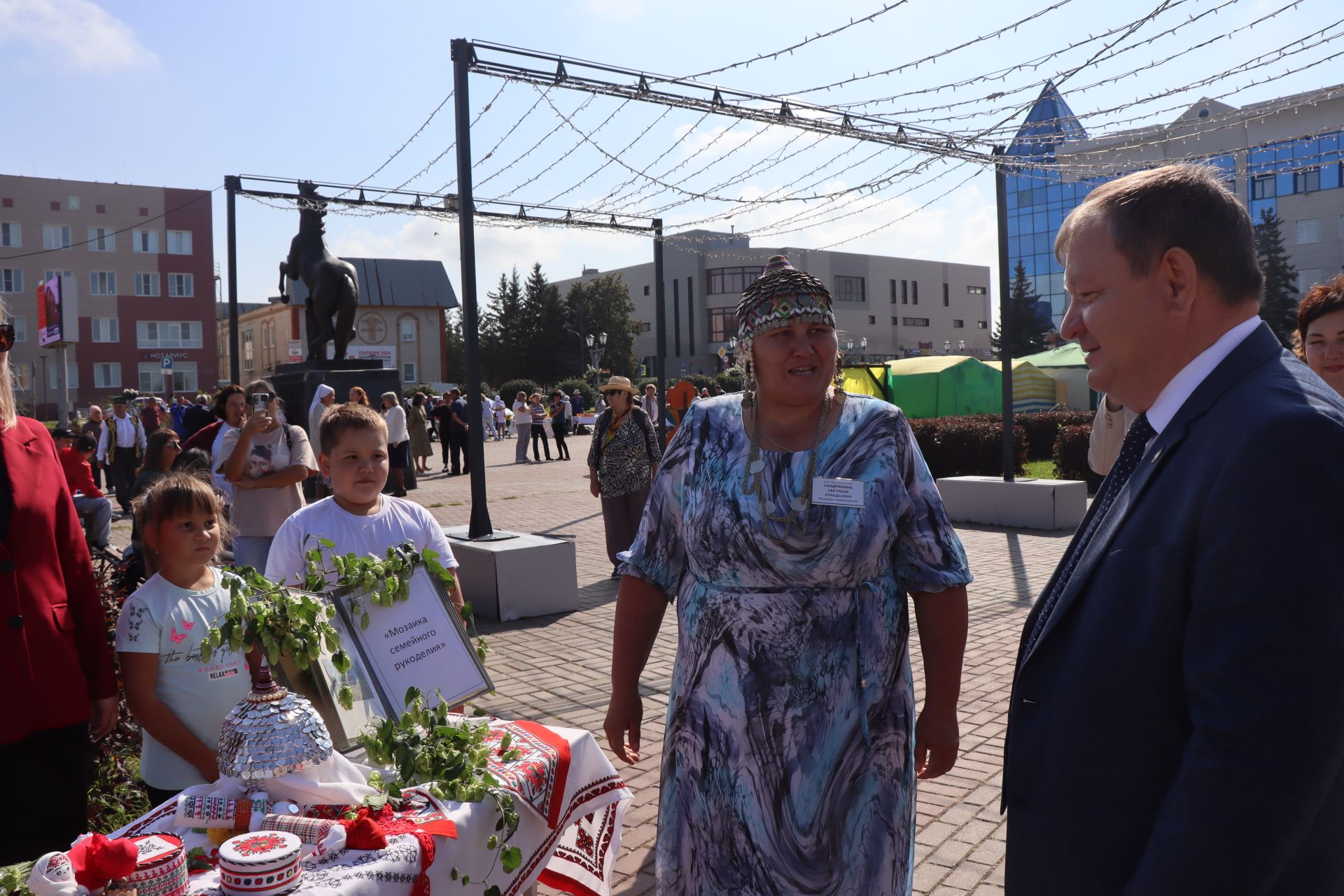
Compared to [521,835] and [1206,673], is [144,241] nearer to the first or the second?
[521,835]

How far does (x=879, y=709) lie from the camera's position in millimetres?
2369

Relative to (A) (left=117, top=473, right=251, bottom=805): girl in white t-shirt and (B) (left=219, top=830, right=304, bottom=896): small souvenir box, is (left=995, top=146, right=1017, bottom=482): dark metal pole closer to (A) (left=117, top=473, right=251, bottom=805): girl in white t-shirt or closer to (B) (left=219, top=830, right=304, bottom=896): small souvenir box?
(A) (left=117, top=473, right=251, bottom=805): girl in white t-shirt

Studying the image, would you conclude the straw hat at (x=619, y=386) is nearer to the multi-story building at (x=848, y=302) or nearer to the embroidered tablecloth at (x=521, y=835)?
the embroidered tablecloth at (x=521, y=835)

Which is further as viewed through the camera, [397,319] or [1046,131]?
[397,319]

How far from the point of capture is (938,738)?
8.27 feet

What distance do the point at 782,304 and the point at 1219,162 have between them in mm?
27789

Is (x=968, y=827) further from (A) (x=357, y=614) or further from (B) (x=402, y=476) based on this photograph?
(B) (x=402, y=476)

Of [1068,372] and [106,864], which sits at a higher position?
[1068,372]

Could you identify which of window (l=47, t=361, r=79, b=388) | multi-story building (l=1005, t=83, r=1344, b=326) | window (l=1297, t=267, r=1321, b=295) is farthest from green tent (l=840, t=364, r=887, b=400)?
window (l=47, t=361, r=79, b=388)

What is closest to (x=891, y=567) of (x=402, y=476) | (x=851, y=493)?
(x=851, y=493)

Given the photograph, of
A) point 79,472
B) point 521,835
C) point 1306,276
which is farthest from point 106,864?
point 1306,276

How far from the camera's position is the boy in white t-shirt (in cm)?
326

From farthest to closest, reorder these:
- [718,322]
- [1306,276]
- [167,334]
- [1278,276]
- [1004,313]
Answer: [718,322] → [167,334] → [1306,276] → [1278,276] → [1004,313]

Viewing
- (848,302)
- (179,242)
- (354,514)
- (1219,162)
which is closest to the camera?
(354,514)
